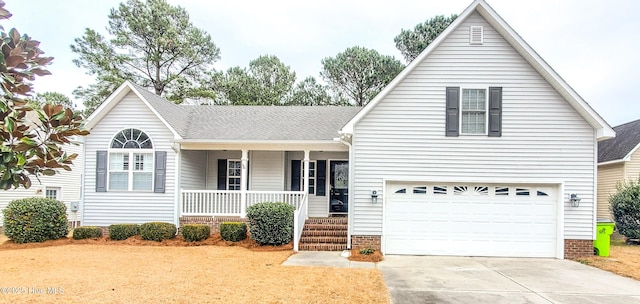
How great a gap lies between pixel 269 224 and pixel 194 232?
98.2 inches

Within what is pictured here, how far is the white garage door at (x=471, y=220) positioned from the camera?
1127cm

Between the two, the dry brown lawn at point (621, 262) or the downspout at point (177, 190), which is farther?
the downspout at point (177, 190)

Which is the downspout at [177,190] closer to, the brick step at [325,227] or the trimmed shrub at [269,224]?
the trimmed shrub at [269,224]

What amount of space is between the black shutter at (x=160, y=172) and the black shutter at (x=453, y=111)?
29.4ft

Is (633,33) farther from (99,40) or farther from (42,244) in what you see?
(99,40)

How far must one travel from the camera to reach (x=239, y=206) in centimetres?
1393

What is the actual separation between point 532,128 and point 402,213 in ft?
13.8

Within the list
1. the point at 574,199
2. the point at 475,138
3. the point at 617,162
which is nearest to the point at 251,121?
the point at 475,138

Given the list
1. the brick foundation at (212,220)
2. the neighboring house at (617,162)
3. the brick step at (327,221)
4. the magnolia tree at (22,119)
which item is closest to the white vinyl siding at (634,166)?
the neighboring house at (617,162)

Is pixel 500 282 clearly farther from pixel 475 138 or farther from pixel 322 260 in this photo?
pixel 475 138

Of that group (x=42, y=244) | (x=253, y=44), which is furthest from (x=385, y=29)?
(x=42, y=244)

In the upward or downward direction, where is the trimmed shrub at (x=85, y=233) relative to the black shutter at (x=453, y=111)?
downward

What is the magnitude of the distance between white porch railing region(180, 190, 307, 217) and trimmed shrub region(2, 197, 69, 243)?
3.95 m

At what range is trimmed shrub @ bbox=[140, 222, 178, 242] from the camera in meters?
12.7
